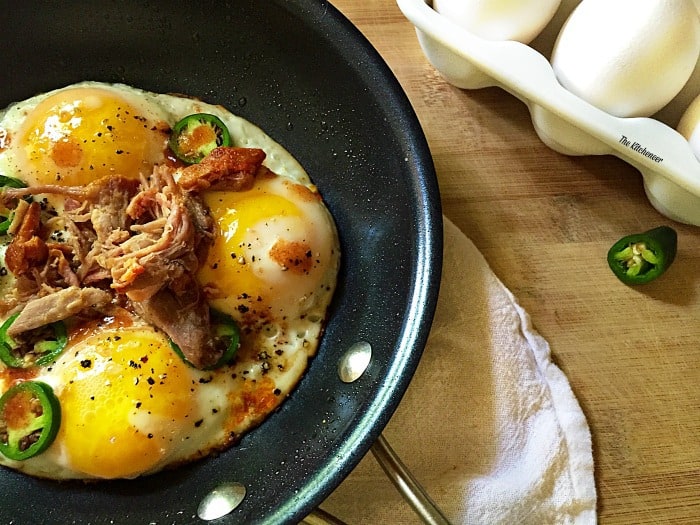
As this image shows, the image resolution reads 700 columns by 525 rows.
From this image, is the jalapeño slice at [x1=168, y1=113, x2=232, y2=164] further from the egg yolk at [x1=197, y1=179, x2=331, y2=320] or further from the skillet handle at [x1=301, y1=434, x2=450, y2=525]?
the skillet handle at [x1=301, y1=434, x2=450, y2=525]

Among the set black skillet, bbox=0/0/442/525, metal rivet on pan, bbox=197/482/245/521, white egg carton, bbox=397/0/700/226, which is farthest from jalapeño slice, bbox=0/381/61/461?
white egg carton, bbox=397/0/700/226

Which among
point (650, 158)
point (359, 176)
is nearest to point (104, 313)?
point (359, 176)

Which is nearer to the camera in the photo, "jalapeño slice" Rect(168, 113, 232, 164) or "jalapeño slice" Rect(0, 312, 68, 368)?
"jalapeño slice" Rect(0, 312, 68, 368)

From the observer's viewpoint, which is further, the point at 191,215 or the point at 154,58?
the point at 154,58

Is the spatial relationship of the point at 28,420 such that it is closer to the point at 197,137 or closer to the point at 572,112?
the point at 197,137

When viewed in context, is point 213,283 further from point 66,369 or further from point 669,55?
point 669,55

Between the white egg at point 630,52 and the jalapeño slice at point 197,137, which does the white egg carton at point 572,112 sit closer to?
the white egg at point 630,52

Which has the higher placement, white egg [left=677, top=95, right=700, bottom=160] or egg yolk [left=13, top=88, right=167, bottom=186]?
white egg [left=677, top=95, right=700, bottom=160]

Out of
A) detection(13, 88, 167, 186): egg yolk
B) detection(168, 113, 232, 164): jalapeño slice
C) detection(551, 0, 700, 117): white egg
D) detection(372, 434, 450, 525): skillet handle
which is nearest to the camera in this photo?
detection(372, 434, 450, 525): skillet handle
